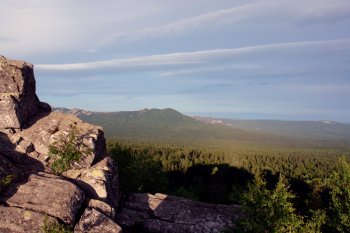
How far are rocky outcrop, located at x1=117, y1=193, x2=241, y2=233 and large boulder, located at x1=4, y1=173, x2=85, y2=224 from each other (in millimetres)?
8275

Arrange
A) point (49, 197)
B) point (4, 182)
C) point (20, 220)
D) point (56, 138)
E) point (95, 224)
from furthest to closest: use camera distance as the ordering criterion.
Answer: point (56, 138)
point (49, 197)
point (95, 224)
point (4, 182)
point (20, 220)

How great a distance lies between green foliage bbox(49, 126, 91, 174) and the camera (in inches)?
1287

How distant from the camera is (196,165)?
509 feet

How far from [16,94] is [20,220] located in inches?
553

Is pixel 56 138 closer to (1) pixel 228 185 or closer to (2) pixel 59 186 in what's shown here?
(2) pixel 59 186

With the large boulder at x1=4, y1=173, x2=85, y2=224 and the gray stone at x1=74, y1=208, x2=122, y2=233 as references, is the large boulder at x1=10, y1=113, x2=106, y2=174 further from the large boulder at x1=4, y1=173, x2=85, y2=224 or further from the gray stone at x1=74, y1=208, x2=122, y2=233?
the gray stone at x1=74, y1=208, x2=122, y2=233

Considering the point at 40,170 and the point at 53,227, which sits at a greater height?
the point at 40,170

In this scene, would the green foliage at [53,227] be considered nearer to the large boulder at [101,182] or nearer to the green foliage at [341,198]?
the large boulder at [101,182]

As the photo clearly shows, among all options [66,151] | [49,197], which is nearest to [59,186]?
[49,197]

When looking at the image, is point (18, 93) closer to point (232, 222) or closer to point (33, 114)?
point (33, 114)

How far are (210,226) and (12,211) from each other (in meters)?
17.7

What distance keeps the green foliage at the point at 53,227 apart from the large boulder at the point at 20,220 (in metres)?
0.24

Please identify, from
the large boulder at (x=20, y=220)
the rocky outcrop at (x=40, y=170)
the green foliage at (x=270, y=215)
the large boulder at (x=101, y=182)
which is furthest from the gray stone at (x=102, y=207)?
the green foliage at (x=270, y=215)

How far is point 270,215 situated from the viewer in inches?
1473
